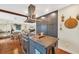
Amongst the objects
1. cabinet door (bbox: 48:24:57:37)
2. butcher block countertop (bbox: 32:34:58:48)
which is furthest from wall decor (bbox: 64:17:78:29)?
butcher block countertop (bbox: 32:34:58:48)

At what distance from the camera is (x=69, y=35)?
6.21 ft

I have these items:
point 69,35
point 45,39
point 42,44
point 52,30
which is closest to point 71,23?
point 69,35

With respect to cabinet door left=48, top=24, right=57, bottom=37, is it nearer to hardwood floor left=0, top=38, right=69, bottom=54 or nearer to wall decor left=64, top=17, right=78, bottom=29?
wall decor left=64, top=17, right=78, bottom=29

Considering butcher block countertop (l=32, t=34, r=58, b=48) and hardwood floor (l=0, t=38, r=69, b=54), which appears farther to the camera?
butcher block countertop (l=32, t=34, r=58, b=48)

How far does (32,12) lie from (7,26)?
53 cm

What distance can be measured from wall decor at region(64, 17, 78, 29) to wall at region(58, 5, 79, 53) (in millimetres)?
62

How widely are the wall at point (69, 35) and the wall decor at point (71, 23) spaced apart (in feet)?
0.20

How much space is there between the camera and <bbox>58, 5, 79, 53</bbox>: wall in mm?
1800

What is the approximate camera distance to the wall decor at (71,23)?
183cm

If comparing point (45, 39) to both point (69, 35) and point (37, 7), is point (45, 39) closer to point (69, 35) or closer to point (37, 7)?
point (69, 35)

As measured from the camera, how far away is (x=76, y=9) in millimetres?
1814

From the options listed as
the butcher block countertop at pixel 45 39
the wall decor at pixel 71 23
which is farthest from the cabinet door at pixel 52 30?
the wall decor at pixel 71 23
